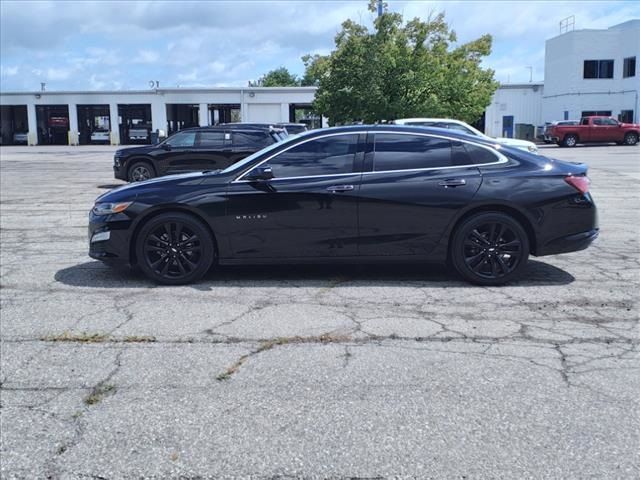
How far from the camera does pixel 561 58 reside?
53.3m

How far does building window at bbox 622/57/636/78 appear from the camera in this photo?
50.3 meters

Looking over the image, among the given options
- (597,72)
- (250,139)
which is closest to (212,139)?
(250,139)

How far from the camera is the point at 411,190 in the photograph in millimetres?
6973

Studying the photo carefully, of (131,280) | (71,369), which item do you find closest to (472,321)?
(71,369)

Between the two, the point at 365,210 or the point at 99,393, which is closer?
the point at 99,393

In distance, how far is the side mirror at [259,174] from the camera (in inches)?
275

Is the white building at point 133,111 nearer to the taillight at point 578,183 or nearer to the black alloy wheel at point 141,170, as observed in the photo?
the black alloy wheel at point 141,170

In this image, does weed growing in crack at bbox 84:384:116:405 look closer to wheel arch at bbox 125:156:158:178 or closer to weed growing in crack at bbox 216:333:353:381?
weed growing in crack at bbox 216:333:353:381

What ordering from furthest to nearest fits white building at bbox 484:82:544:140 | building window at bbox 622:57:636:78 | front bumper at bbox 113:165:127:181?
white building at bbox 484:82:544:140 < building window at bbox 622:57:636:78 < front bumper at bbox 113:165:127:181

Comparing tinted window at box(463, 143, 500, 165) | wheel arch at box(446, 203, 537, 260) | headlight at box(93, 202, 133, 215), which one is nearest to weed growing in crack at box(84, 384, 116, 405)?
headlight at box(93, 202, 133, 215)

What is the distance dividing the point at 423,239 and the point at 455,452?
143 inches

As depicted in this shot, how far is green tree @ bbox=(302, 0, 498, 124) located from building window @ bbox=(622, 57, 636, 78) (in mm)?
26434

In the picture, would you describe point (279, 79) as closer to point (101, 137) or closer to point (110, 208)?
point (101, 137)

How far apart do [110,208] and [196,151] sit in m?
10.2
